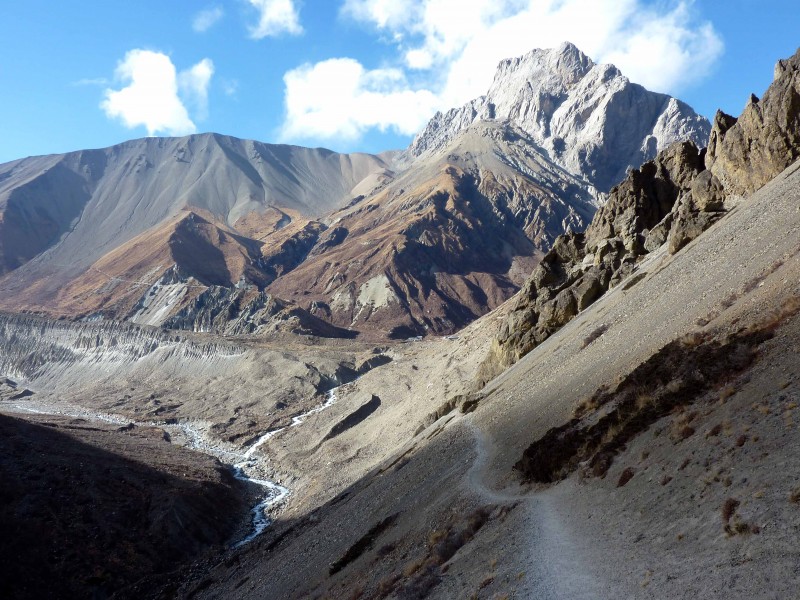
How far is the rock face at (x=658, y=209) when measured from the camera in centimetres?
4062

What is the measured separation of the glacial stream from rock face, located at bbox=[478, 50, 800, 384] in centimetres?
2213

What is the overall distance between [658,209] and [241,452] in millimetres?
55898

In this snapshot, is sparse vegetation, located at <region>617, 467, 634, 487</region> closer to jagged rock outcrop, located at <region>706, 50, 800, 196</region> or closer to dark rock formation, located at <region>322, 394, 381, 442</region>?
Answer: jagged rock outcrop, located at <region>706, 50, 800, 196</region>

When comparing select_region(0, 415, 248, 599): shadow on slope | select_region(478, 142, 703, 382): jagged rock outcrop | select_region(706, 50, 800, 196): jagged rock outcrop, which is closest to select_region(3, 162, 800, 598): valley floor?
select_region(706, 50, 800, 196): jagged rock outcrop

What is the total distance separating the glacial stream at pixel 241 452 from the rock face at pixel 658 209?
22.1 metres

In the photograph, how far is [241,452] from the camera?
3103 inches

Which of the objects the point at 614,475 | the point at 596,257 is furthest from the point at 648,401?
the point at 596,257

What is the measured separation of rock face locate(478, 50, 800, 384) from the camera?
40625mm

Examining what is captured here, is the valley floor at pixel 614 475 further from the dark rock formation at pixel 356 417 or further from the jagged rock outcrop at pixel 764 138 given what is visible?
the dark rock formation at pixel 356 417

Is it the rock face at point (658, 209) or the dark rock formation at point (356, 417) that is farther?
the dark rock formation at point (356, 417)

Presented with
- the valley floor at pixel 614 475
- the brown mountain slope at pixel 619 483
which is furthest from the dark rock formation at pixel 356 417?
the brown mountain slope at pixel 619 483

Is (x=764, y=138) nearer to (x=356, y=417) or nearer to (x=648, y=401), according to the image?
(x=648, y=401)

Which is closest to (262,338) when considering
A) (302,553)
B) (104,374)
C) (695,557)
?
(104,374)

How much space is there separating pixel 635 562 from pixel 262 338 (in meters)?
123
